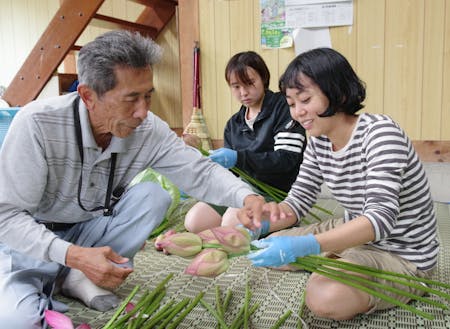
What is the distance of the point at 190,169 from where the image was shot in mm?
1497

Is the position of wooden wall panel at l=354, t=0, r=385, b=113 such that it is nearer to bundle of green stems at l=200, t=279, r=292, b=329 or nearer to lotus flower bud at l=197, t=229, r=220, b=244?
bundle of green stems at l=200, t=279, r=292, b=329

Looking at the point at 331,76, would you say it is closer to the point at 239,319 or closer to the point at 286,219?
the point at 286,219

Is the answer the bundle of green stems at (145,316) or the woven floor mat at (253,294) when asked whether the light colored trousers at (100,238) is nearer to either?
the woven floor mat at (253,294)

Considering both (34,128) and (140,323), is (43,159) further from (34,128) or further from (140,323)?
(140,323)

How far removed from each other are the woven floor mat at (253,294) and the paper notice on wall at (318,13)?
1484 mm

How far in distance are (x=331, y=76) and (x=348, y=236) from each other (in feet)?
1.45

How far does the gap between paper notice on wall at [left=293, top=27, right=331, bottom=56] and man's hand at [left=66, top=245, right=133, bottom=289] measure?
6.98ft

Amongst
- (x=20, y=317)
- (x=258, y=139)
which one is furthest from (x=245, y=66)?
(x=20, y=317)

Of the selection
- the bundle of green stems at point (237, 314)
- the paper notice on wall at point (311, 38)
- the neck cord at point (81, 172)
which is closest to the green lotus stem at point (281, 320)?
the bundle of green stems at point (237, 314)

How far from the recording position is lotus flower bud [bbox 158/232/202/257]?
3.33 feet

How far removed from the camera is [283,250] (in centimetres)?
106

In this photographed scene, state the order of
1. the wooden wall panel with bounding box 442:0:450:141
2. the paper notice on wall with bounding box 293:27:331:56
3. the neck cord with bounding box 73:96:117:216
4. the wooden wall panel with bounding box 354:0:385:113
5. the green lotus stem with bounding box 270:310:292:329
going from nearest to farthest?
the green lotus stem with bounding box 270:310:292:329 < the neck cord with bounding box 73:96:117:216 < the wooden wall panel with bounding box 442:0:450:141 < the wooden wall panel with bounding box 354:0:385:113 < the paper notice on wall with bounding box 293:27:331:56

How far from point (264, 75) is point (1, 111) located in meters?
1.63

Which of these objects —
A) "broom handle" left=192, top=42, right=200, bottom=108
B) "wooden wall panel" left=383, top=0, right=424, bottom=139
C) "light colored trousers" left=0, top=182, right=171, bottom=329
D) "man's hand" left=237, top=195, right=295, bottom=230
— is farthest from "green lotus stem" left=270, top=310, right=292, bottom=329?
"broom handle" left=192, top=42, right=200, bottom=108
